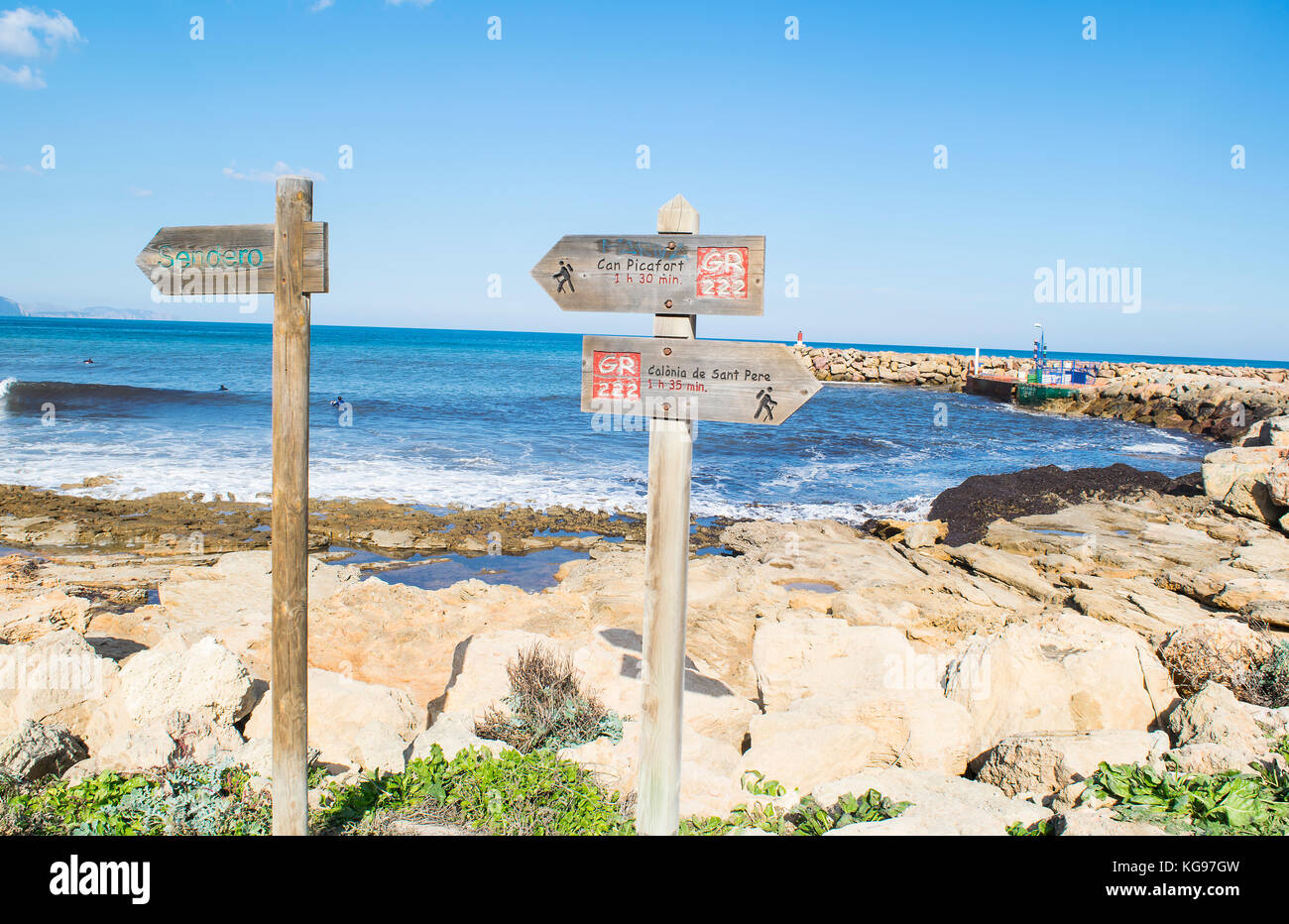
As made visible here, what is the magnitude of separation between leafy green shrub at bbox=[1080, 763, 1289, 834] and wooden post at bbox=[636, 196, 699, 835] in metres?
2.06

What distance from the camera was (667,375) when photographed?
329cm

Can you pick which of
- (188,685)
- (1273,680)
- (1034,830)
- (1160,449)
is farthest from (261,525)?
(1160,449)

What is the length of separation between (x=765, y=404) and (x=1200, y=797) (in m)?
2.70

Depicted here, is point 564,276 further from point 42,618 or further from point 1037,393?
point 1037,393

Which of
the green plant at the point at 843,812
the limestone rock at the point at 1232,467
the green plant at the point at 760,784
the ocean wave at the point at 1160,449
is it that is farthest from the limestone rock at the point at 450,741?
the ocean wave at the point at 1160,449

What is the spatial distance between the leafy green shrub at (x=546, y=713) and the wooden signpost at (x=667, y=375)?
4.39ft

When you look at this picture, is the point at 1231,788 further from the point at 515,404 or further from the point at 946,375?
the point at 946,375

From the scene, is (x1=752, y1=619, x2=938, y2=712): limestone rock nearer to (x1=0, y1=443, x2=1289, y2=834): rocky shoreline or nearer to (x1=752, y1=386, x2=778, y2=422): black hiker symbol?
(x1=0, y1=443, x2=1289, y2=834): rocky shoreline

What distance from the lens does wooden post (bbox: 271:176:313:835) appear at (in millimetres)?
3178

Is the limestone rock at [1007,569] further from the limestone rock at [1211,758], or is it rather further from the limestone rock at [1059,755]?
the limestone rock at [1211,758]

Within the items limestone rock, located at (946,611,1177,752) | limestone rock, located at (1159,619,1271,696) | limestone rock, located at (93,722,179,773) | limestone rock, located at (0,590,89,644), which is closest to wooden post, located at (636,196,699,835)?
limestone rock, located at (93,722,179,773)
